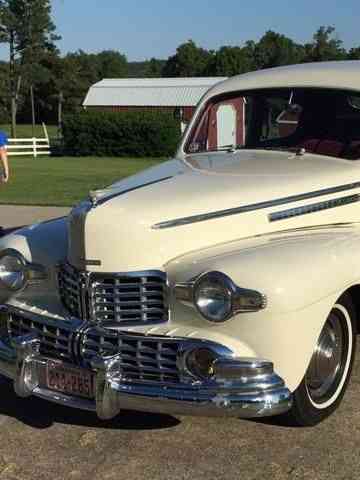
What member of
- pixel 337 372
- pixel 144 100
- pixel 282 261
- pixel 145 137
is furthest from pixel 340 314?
pixel 144 100

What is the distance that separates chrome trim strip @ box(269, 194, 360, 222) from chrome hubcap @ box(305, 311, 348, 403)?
63 cm

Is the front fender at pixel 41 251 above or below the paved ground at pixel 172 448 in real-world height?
above

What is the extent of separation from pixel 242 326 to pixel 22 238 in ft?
5.71

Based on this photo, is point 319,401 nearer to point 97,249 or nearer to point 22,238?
point 97,249

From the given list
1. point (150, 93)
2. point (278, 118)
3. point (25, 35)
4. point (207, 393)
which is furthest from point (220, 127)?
point (25, 35)

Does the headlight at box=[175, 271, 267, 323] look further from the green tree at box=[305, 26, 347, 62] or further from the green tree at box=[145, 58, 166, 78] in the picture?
the green tree at box=[145, 58, 166, 78]

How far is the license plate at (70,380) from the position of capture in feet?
11.9

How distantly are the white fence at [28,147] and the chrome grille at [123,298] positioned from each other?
2997 centimetres

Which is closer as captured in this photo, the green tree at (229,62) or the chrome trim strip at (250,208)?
the chrome trim strip at (250,208)

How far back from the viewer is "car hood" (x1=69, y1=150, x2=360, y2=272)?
12.2 ft

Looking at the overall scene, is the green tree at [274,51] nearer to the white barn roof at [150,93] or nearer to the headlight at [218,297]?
the white barn roof at [150,93]

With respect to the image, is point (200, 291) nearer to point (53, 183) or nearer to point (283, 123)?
point (283, 123)

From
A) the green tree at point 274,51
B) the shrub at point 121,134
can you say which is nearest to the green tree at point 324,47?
the green tree at point 274,51

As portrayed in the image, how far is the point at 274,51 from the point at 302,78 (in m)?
90.3
